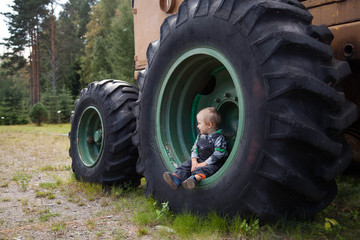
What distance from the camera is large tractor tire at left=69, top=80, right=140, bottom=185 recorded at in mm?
3754

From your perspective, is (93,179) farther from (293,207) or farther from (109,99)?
(293,207)

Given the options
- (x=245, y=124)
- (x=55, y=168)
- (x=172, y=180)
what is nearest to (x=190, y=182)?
(x=172, y=180)

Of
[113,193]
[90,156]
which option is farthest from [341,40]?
[90,156]

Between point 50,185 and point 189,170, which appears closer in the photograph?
point 189,170

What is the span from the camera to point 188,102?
304 centimetres

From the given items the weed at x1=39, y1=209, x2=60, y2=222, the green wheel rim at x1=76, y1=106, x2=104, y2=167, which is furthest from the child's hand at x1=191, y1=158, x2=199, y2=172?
the green wheel rim at x1=76, y1=106, x2=104, y2=167

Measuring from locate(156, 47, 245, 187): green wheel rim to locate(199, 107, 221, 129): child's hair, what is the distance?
138 mm

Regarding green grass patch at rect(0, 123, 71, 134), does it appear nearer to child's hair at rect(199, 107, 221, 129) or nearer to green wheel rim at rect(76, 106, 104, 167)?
green wheel rim at rect(76, 106, 104, 167)

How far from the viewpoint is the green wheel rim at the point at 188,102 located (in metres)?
2.81

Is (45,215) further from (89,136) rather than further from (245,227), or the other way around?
(245,227)

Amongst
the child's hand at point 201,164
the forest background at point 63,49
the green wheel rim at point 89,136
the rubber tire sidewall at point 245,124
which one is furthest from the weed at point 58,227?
the forest background at point 63,49

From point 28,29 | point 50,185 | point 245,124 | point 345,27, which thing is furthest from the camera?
point 28,29

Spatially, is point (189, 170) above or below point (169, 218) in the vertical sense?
above

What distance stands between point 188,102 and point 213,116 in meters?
0.36
